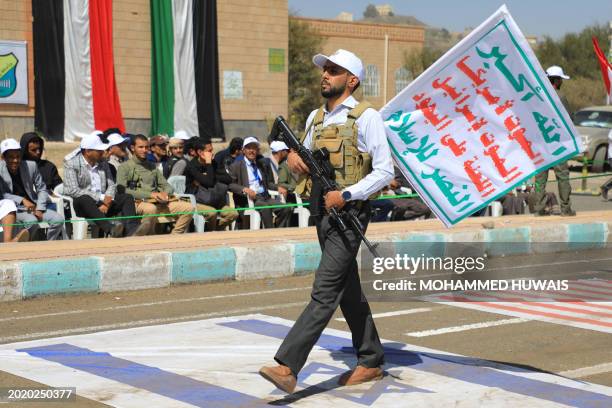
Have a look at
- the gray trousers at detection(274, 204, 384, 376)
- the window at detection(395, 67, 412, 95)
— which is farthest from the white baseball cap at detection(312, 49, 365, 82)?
the window at detection(395, 67, 412, 95)

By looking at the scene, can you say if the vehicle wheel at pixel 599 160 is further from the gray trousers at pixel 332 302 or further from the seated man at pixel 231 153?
the gray trousers at pixel 332 302

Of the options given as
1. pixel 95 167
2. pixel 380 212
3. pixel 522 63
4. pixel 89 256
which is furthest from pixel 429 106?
pixel 380 212

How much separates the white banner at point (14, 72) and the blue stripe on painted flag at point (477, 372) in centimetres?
2368

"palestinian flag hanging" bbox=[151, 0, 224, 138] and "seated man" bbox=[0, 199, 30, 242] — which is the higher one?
"palestinian flag hanging" bbox=[151, 0, 224, 138]

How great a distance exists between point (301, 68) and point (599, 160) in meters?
24.1

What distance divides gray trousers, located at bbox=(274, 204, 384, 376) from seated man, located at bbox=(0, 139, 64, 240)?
646 centimetres

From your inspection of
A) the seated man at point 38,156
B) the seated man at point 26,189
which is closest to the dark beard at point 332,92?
the seated man at point 26,189

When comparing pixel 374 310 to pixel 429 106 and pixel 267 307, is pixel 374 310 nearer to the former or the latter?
pixel 267 307

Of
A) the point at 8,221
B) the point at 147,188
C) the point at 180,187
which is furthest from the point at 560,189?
the point at 8,221

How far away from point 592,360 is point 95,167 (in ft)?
24.4

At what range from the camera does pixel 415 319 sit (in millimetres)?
9102

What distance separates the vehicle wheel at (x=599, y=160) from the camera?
29.9 metres

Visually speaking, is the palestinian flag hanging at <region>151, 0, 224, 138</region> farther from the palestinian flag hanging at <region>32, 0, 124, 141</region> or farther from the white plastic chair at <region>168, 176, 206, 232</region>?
the white plastic chair at <region>168, 176, 206, 232</region>

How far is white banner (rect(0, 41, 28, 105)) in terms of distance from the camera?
30.3 meters
